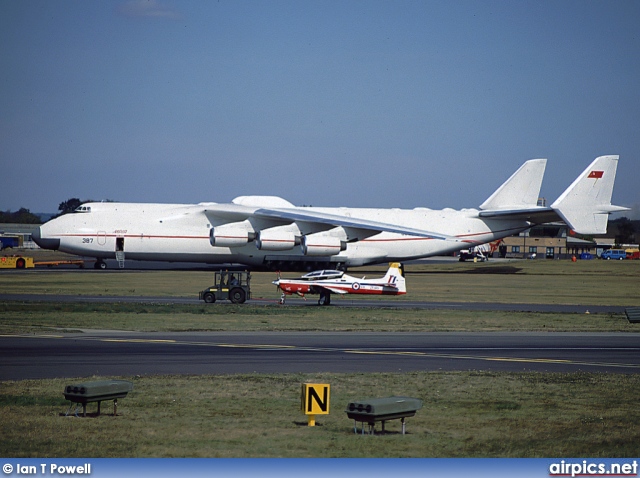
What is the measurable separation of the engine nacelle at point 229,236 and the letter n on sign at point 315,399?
1592 inches

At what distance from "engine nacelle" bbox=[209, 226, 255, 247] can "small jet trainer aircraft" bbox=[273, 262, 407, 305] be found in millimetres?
14837

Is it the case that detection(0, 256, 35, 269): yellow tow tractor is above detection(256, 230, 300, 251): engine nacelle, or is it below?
below

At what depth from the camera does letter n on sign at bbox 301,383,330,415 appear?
13.5 m

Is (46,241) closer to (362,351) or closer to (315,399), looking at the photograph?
(362,351)

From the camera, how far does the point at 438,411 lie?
50.3 ft

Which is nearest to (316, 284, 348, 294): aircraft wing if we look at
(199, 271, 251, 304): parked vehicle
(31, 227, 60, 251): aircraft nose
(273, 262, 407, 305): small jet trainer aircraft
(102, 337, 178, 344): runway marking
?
(273, 262, 407, 305): small jet trainer aircraft

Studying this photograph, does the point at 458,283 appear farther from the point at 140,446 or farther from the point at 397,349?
the point at 140,446

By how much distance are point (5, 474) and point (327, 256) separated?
46.0m

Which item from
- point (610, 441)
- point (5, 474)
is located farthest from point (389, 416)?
point (5, 474)

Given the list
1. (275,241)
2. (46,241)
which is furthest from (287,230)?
(46,241)

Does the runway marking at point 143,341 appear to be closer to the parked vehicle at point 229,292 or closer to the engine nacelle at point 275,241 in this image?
the parked vehicle at point 229,292

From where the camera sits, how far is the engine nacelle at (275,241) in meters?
53.5

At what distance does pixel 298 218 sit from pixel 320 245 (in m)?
2.20

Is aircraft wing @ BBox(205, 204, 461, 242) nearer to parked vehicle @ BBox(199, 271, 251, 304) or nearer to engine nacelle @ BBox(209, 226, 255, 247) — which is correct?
engine nacelle @ BBox(209, 226, 255, 247)
